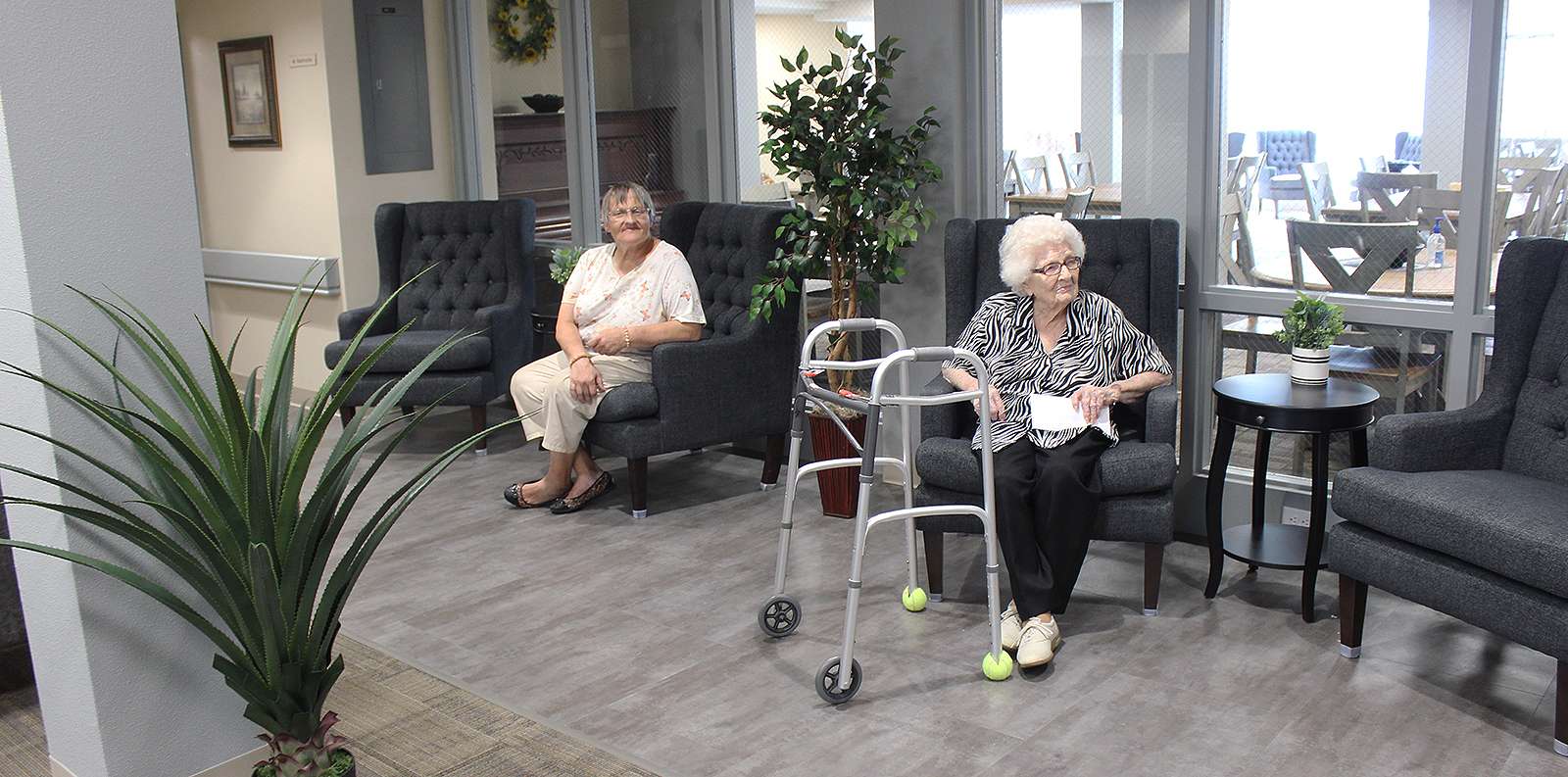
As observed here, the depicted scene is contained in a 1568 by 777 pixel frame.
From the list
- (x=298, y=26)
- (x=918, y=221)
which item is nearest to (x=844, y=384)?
(x=918, y=221)

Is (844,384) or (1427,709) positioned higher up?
(844,384)

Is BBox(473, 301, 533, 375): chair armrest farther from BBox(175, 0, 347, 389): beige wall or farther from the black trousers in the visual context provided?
the black trousers

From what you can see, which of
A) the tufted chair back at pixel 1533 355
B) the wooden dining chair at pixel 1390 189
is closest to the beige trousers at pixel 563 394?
the wooden dining chair at pixel 1390 189

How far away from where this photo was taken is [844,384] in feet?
15.5

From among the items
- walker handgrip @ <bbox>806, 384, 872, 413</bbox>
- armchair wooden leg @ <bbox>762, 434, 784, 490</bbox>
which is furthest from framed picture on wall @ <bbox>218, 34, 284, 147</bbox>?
walker handgrip @ <bbox>806, 384, 872, 413</bbox>

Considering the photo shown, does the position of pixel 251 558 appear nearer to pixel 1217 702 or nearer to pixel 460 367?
pixel 1217 702

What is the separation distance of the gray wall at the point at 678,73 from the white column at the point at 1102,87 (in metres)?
1.79

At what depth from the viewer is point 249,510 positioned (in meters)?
2.26

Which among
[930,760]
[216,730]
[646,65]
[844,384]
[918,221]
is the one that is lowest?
[930,760]

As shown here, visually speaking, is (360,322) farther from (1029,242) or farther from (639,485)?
(1029,242)

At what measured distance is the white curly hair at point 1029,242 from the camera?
12.0 feet

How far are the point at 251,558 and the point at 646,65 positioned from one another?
3.87 metres

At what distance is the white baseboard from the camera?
2.70 metres

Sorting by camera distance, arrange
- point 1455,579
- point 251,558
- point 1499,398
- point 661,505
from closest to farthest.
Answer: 1. point 251,558
2. point 1455,579
3. point 1499,398
4. point 661,505
